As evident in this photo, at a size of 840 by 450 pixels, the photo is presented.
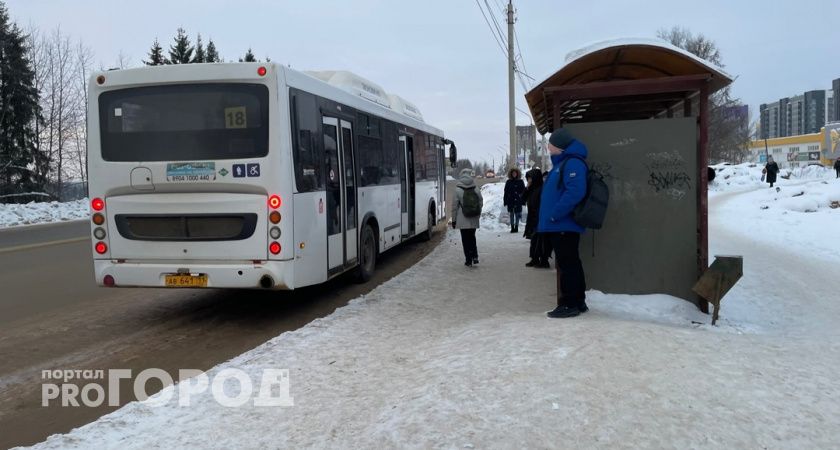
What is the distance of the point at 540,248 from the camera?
10.6m

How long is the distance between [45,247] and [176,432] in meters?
12.6

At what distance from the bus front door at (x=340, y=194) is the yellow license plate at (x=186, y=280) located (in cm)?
168

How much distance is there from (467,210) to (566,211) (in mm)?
4639

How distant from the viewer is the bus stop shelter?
6852 mm

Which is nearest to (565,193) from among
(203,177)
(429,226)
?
(203,177)

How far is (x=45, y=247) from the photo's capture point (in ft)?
46.3

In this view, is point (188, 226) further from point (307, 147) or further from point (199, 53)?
point (199, 53)

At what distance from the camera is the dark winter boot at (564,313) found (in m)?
6.14

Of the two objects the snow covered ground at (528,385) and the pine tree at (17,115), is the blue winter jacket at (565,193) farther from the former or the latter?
the pine tree at (17,115)

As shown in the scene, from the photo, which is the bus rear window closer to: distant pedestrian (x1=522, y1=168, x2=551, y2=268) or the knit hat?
the knit hat

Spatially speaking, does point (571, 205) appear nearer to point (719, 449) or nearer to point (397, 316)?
point (397, 316)

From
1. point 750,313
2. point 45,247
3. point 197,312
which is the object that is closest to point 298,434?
point 197,312

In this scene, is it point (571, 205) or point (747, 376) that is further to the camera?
point (571, 205)

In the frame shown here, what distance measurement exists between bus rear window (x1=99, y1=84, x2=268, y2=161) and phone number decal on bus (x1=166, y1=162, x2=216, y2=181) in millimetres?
85
